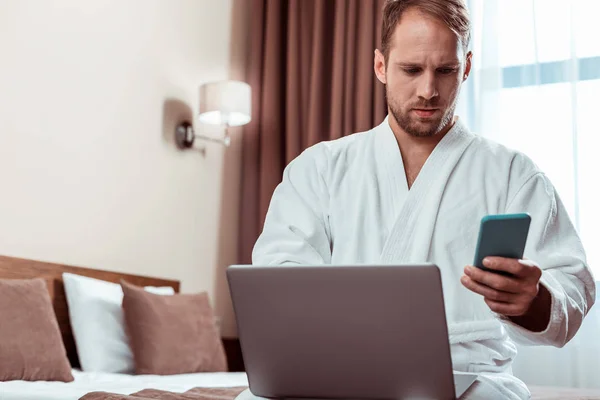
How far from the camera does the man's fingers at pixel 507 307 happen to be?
1.24 metres

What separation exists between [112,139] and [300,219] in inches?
91.3

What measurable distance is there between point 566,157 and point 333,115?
52.1 inches

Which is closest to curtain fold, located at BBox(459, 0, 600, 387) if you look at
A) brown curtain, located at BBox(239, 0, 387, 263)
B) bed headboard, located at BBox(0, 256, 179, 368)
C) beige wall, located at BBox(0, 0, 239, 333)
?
brown curtain, located at BBox(239, 0, 387, 263)

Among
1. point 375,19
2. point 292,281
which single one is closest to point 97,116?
point 375,19

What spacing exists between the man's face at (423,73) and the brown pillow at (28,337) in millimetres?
1705

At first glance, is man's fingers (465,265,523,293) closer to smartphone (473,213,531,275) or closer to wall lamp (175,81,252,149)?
smartphone (473,213,531,275)

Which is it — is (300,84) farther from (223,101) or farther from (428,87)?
(428,87)

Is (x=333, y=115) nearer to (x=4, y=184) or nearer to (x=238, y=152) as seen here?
(x=238, y=152)

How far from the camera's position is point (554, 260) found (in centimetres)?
147

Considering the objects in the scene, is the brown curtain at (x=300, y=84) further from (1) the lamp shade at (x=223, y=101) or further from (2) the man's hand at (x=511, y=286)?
(2) the man's hand at (x=511, y=286)

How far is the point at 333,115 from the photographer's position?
465 centimetres

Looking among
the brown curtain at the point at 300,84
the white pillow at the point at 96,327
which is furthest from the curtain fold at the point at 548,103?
the white pillow at the point at 96,327

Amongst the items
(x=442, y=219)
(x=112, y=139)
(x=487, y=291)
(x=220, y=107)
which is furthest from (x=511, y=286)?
(x=220, y=107)

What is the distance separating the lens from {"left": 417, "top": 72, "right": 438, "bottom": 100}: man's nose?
1574 mm
